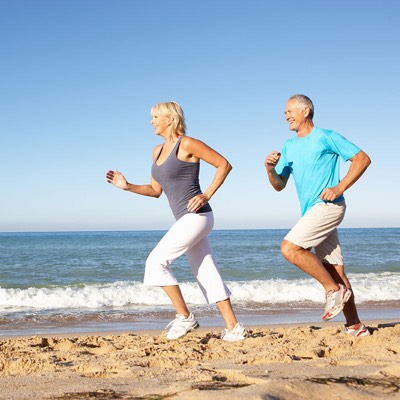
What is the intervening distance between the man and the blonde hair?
0.81 metres

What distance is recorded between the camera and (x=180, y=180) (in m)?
4.77

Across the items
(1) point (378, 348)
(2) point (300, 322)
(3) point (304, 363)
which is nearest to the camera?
(3) point (304, 363)

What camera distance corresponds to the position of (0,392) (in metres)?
3.20

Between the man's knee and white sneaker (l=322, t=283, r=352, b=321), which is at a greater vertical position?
the man's knee

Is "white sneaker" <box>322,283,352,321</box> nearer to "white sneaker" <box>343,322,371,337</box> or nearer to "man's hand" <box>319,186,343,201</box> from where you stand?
"white sneaker" <box>343,322,371,337</box>

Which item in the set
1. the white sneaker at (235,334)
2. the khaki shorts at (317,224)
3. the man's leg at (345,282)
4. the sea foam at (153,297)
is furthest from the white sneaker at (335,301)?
the sea foam at (153,297)

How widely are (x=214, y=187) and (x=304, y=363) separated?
1.53 meters

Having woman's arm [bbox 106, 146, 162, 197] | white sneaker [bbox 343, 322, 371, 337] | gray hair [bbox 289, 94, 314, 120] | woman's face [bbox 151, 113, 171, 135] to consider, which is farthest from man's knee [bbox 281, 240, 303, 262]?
woman's face [bbox 151, 113, 171, 135]

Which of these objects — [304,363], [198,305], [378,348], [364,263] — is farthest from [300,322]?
[364,263]

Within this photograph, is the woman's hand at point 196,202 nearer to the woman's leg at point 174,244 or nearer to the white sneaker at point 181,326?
the woman's leg at point 174,244

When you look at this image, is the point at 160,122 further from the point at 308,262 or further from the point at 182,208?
the point at 308,262

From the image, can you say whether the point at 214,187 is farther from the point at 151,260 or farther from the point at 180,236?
the point at 151,260

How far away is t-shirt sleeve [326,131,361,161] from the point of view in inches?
184

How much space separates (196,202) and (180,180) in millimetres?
289
